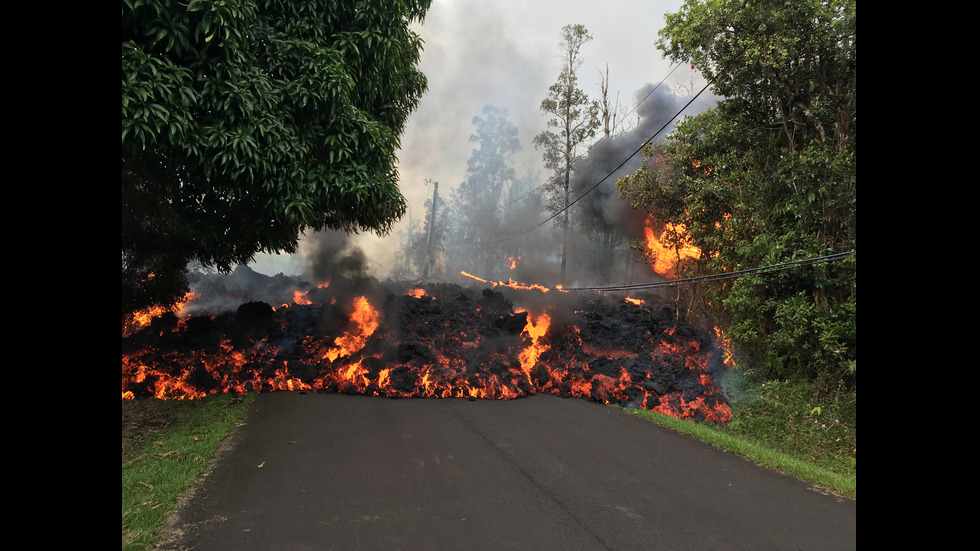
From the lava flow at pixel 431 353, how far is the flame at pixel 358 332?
42 mm

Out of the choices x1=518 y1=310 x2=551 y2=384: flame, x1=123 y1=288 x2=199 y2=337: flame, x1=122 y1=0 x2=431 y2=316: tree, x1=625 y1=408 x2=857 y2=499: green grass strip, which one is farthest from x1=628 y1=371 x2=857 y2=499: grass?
x1=123 y1=288 x2=199 y2=337: flame

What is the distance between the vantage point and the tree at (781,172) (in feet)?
28.6

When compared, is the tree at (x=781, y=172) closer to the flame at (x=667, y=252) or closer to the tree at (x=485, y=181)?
the flame at (x=667, y=252)

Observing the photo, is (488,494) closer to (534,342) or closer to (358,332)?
(358,332)

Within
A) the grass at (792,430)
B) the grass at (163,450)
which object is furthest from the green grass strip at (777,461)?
the grass at (163,450)

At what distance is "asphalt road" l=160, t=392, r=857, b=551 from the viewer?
4359mm

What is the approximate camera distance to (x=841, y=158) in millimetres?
8359

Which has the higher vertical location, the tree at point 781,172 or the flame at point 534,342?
the tree at point 781,172

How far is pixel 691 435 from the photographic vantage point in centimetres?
858

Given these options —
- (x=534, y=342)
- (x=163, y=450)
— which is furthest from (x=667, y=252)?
(x=163, y=450)

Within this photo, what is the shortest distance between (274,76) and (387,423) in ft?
20.0

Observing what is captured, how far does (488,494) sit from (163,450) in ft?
15.2

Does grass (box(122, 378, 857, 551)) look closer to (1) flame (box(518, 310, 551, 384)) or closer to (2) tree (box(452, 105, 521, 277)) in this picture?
(1) flame (box(518, 310, 551, 384))

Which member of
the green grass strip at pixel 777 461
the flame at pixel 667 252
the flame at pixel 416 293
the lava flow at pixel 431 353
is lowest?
the green grass strip at pixel 777 461
